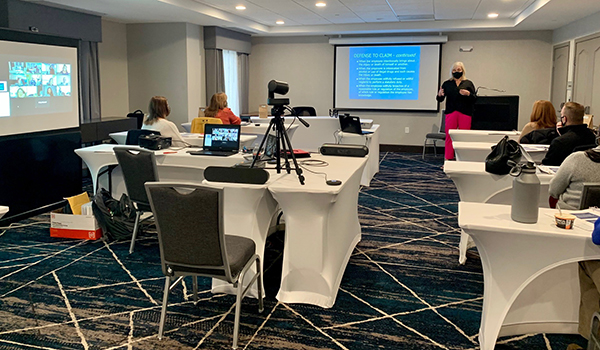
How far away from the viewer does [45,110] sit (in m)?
5.16

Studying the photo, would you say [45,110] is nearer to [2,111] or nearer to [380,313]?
[2,111]

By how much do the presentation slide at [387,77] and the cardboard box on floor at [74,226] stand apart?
6963 mm

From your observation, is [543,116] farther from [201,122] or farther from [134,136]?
[134,136]

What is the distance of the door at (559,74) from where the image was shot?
26.8 feet

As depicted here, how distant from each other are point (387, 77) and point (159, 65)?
4.47 meters

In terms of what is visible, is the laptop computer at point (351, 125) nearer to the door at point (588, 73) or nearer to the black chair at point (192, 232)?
the door at point (588, 73)

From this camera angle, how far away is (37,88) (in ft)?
16.5

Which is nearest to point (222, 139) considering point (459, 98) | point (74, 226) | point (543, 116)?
point (74, 226)

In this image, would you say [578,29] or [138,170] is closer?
[138,170]

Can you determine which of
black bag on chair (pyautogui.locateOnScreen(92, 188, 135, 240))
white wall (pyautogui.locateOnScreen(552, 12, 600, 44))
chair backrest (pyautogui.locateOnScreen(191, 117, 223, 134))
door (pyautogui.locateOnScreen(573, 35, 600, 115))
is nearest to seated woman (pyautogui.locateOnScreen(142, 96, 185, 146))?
black bag on chair (pyautogui.locateOnScreen(92, 188, 135, 240))

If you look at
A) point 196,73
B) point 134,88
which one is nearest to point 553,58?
point 196,73

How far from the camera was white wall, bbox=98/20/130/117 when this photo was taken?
8219mm

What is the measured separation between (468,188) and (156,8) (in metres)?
5.04

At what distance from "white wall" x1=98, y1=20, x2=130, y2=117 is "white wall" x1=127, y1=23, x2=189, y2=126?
11 centimetres
